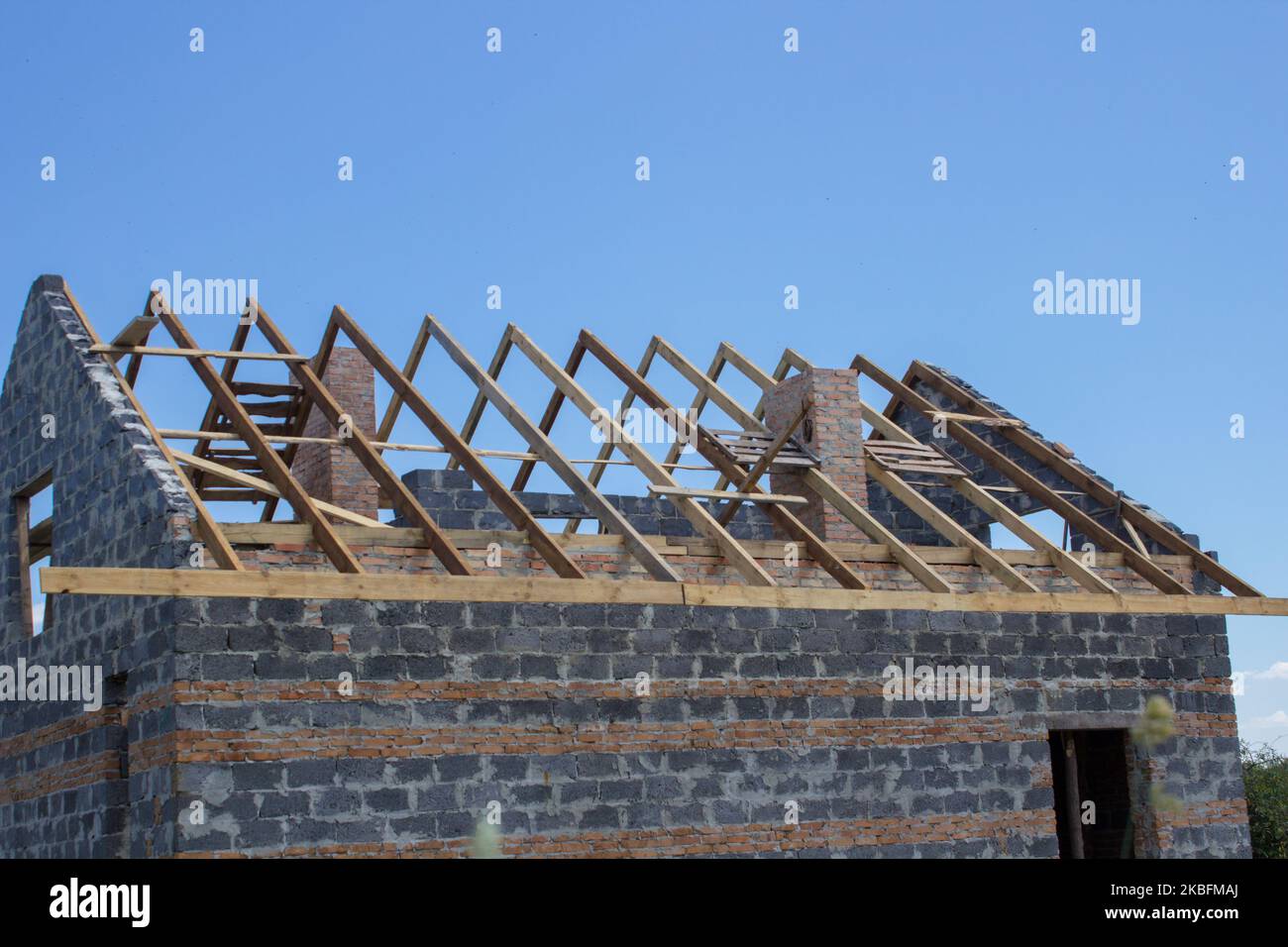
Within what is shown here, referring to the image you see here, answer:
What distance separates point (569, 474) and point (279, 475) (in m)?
2.96

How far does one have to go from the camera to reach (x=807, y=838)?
46.2 feet

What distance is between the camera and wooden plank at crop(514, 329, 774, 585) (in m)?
14.7

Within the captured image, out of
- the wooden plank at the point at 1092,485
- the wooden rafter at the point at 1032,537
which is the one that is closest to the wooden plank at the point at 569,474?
the wooden rafter at the point at 1032,537

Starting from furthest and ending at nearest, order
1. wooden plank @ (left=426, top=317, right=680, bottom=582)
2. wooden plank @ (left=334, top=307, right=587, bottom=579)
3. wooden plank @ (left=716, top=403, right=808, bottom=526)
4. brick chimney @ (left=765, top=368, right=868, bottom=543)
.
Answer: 1. brick chimney @ (left=765, top=368, right=868, bottom=543)
2. wooden plank @ (left=716, top=403, right=808, bottom=526)
3. wooden plank @ (left=426, top=317, right=680, bottom=582)
4. wooden plank @ (left=334, top=307, right=587, bottom=579)

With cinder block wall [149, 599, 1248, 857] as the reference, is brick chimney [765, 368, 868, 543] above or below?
above

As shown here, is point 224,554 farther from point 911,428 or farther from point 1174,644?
point 911,428

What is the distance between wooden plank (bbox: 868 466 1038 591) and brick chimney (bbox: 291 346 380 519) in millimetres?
5879

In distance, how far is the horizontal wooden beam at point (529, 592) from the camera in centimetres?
1144

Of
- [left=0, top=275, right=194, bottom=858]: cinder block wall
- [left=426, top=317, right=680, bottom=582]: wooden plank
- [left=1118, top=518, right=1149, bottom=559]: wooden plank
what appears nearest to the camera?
[left=0, top=275, right=194, bottom=858]: cinder block wall

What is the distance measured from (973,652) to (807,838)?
274 cm

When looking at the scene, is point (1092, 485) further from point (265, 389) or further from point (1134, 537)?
point (265, 389)

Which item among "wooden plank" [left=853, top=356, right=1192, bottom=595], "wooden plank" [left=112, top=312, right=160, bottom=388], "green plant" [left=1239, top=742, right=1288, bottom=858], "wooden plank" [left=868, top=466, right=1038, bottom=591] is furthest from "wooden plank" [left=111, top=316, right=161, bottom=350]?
"green plant" [left=1239, top=742, right=1288, bottom=858]

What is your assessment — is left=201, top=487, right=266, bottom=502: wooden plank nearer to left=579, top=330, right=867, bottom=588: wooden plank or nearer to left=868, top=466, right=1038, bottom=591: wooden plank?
left=579, top=330, right=867, bottom=588: wooden plank
